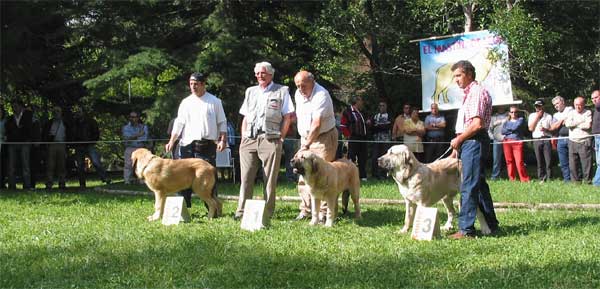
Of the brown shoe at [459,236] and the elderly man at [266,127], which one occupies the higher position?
the elderly man at [266,127]

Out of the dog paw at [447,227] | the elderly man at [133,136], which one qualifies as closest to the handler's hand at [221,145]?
the dog paw at [447,227]

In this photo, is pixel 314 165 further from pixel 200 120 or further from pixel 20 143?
pixel 20 143

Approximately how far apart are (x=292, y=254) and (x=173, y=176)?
8.99ft

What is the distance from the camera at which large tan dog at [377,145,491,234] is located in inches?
265

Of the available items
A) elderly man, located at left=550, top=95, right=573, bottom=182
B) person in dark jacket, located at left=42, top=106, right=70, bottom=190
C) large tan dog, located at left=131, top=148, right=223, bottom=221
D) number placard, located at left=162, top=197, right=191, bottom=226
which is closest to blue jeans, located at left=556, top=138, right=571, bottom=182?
elderly man, located at left=550, top=95, right=573, bottom=182

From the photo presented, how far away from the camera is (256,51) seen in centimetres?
1424

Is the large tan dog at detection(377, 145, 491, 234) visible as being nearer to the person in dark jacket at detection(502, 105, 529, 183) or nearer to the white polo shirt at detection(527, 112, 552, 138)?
the person in dark jacket at detection(502, 105, 529, 183)

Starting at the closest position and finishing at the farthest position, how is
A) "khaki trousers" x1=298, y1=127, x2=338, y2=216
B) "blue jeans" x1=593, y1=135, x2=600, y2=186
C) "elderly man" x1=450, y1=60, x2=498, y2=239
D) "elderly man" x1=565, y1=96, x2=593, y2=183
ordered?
"elderly man" x1=450, y1=60, x2=498, y2=239
"khaki trousers" x1=298, y1=127, x2=338, y2=216
"blue jeans" x1=593, y1=135, x2=600, y2=186
"elderly man" x1=565, y1=96, x2=593, y2=183

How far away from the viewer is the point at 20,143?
1370 centimetres

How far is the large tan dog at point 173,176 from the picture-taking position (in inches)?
312

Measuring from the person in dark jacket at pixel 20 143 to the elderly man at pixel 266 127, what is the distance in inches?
302

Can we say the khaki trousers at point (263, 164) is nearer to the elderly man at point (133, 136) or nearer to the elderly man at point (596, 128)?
the elderly man at point (596, 128)

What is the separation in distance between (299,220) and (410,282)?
135 inches

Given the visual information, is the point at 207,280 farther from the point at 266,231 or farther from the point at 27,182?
the point at 27,182
